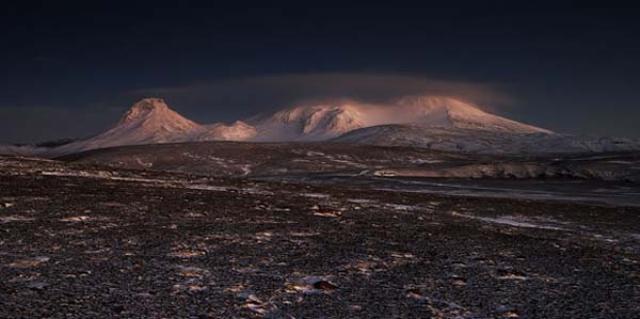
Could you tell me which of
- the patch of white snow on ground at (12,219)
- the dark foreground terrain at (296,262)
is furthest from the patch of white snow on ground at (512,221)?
the patch of white snow on ground at (12,219)

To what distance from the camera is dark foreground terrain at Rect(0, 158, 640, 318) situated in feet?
33.3

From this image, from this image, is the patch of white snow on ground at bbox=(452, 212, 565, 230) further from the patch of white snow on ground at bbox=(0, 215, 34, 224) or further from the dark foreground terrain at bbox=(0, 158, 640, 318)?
the patch of white snow on ground at bbox=(0, 215, 34, 224)

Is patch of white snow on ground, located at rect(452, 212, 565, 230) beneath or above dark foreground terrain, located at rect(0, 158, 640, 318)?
beneath

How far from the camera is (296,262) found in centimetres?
1434

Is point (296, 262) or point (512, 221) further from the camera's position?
point (512, 221)

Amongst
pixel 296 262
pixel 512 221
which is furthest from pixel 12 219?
pixel 512 221

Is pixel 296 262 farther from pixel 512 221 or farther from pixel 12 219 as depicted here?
pixel 512 221

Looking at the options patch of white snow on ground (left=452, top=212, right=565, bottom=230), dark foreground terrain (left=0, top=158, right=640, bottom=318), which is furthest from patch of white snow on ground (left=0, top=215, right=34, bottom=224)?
patch of white snow on ground (left=452, top=212, right=565, bottom=230)

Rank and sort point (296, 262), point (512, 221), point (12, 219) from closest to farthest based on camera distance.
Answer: point (296, 262)
point (12, 219)
point (512, 221)

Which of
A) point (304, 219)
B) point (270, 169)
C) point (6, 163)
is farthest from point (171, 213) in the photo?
point (270, 169)

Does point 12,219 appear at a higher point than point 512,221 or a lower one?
higher

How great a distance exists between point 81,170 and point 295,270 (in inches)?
1551

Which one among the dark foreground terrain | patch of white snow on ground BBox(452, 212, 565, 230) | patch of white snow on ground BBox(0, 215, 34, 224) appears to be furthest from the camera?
patch of white snow on ground BBox(452, 212, 565, 230)

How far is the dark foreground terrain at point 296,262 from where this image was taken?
1016cm
